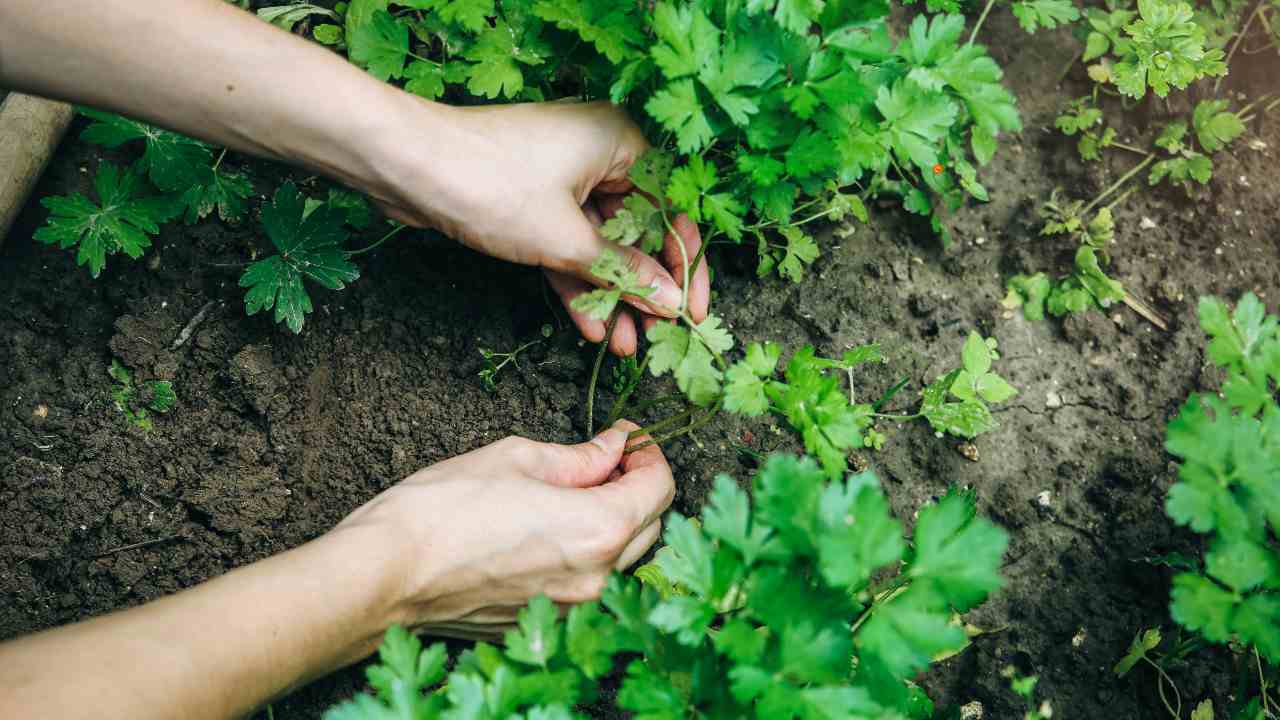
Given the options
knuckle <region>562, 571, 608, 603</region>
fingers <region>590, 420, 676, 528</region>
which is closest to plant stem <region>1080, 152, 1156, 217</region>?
fingers <region>590, 420, 676, 528</region>

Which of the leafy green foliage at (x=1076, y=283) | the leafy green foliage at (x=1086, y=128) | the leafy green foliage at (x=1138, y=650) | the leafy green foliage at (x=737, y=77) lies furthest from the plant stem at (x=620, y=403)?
the leafy green foliage at (x=1086, y=128)

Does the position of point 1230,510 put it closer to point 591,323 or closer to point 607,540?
point 607,540

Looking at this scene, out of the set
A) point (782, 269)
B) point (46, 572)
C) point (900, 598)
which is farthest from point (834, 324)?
point (46, 572)

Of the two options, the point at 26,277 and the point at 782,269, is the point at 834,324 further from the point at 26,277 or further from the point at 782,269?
the point at 26,277

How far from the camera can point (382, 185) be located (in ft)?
5.88

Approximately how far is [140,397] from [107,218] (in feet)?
1.42

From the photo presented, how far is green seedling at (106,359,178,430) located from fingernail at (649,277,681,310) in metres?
1.21

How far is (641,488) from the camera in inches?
74.5

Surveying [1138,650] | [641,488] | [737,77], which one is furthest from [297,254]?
[1138,650]

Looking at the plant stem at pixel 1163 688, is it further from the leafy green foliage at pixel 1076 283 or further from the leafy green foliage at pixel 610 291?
the leafy green foliage at pixel 610 291

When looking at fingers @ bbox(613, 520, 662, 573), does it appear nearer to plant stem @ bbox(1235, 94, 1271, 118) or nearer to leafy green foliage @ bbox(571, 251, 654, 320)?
leafy green foliage @ bbox(571, 251, 654, 320)

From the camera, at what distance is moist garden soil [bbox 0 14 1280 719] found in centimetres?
198

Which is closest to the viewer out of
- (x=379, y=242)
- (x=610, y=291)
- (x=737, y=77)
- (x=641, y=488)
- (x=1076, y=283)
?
(x=737, y=77)

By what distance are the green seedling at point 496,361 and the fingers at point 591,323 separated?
149 millimetres
